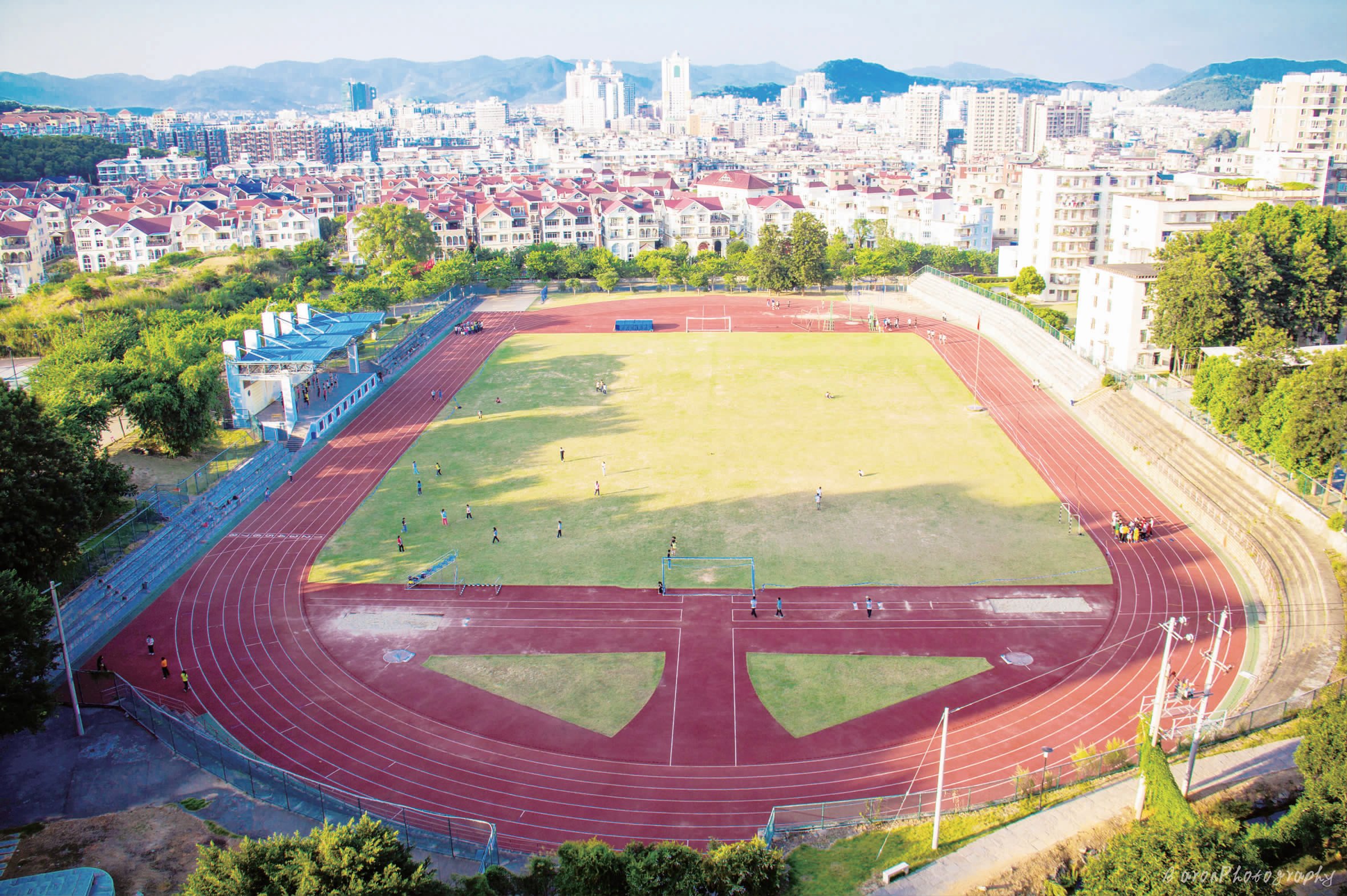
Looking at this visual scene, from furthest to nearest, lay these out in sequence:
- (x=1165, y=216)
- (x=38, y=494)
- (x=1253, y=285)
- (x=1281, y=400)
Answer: (x=1165, y=216) → (x=1253, y=285) → (x=1281, y=400) → (x=38, y=494)

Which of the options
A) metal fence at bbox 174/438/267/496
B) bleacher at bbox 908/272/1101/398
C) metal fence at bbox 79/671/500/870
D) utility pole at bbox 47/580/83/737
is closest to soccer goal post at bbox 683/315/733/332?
bleacher at bbox 908/272/1101/398

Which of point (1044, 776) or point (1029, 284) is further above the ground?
point (1029, 284)

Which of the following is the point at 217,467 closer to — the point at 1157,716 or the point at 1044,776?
the point at 1044,776

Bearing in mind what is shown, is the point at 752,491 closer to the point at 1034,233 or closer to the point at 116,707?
the point at 116,707

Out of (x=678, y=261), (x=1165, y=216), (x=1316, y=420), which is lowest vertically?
(x=1316, y=420)

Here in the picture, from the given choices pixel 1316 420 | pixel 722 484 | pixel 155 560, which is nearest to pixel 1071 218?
pixel 1316 420

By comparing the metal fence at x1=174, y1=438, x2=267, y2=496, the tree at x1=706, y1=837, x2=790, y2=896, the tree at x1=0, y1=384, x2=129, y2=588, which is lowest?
the tree at x1=706, y1=837, x2=790, y2=896

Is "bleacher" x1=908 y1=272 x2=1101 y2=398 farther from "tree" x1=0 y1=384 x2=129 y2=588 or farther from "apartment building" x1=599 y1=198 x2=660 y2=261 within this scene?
"tree" x1=0 y1=384 x2=129 y2=588
